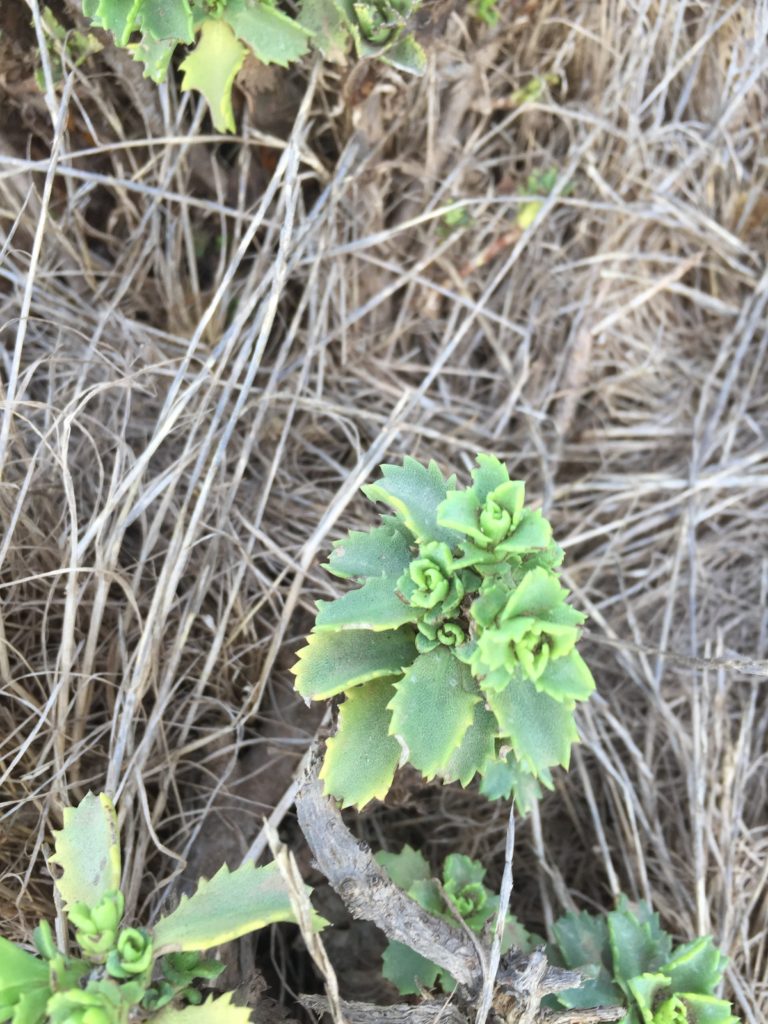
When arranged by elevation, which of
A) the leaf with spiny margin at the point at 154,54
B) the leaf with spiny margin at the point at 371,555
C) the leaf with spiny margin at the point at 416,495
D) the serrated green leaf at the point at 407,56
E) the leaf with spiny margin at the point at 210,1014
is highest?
the leaf with spiny margin at the point at 154,54

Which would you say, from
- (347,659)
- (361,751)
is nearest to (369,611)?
(347,659)

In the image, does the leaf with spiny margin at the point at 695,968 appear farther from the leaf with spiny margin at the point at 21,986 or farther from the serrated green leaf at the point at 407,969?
the leaf with spiny margin at the point at 21,986

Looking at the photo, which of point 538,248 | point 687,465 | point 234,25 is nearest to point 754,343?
point 687,465

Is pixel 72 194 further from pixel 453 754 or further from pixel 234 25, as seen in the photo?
pixel 453 754

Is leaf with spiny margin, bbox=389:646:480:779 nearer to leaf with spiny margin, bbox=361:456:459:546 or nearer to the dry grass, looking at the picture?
leaf with spiny margin, bbox=361:456:459:546

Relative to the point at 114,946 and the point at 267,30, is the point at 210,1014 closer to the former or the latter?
the point at 114,946

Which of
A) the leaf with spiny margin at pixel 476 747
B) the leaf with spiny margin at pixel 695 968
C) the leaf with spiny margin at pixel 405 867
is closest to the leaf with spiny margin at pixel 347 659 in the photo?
the leaf with spiny margin at pixel 476 747

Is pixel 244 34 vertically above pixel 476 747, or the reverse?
pixel 244 34
